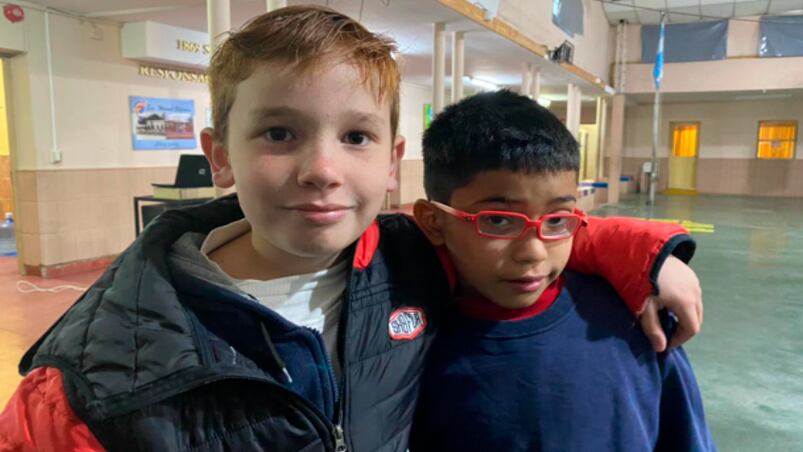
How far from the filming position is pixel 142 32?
5.43 meters

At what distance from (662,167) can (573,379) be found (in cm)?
1675

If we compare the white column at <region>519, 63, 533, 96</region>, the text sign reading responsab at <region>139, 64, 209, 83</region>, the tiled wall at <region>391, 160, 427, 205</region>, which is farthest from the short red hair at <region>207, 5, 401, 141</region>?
the tiled wall at <region>391, 160, 427, 205</region>

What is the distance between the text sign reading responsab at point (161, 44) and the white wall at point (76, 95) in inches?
5.7

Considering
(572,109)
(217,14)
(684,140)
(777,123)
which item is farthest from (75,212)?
(777,123)

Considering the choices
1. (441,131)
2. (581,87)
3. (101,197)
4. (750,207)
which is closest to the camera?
(441,131)

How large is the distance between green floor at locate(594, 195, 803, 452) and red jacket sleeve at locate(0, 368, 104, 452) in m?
2.49

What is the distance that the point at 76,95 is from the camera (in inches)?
209

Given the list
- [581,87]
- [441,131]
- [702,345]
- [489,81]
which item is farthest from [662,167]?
[441,131]

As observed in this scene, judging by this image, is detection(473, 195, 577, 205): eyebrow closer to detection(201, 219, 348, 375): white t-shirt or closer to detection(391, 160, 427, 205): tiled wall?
detection(201, 219, 348, 375): white t-shirt

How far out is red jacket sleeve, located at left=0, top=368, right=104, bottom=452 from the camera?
2.14ft

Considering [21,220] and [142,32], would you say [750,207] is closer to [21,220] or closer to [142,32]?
[142,32]

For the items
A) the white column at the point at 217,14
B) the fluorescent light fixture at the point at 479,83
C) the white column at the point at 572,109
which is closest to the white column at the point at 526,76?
the fluorescent light fixture at the point at 479,83

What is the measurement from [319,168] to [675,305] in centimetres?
62

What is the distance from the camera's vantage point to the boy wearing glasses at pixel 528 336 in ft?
3.02
